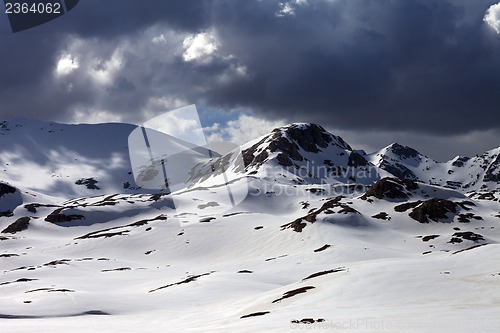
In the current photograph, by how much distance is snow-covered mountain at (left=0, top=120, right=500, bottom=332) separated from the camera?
26.0 m

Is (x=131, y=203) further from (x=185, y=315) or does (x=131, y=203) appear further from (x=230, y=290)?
(x=185, y=315)

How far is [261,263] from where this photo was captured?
72.6 m

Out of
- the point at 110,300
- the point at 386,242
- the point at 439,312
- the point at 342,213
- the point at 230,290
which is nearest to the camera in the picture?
the point at 439,312

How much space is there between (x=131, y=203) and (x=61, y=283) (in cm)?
10720

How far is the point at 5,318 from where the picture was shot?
32531mm

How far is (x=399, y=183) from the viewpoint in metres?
121

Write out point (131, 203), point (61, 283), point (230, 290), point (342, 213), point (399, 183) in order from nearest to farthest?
point (230, 290) < point (61, 283) < point (342, 213) < point (399, 183) < point (131, 203)

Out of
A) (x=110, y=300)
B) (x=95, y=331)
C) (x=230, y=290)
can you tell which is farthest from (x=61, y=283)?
(x=95, y=331)

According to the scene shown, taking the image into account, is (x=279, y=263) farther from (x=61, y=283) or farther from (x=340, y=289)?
(x=340, y=289)

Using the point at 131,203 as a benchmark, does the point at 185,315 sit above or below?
below

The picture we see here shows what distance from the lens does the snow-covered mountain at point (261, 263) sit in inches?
1025

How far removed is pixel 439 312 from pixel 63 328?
2155 cm

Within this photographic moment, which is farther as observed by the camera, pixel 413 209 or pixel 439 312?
pixel 413 209

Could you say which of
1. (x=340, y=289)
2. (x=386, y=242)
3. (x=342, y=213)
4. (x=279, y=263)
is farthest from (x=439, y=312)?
(x=342, y=213)
